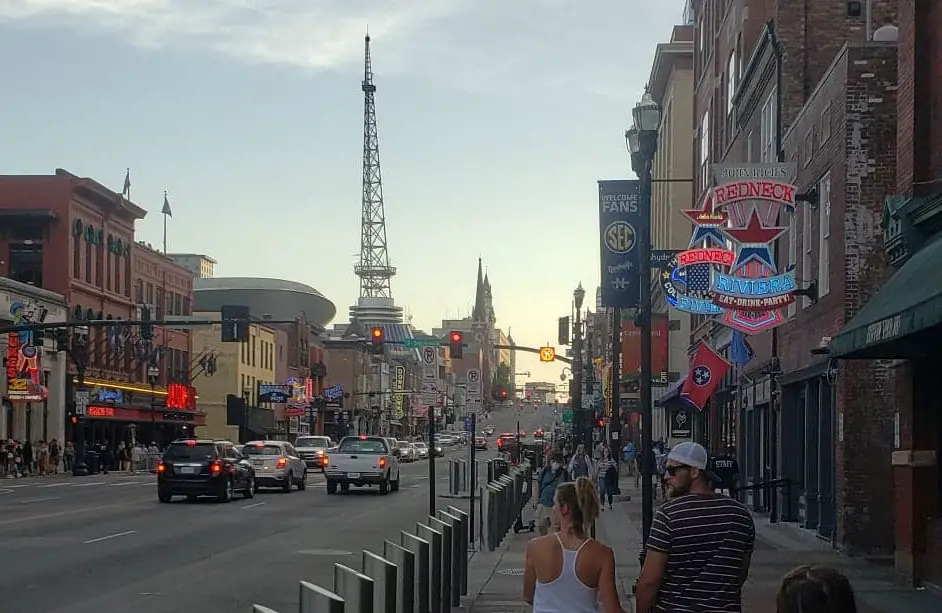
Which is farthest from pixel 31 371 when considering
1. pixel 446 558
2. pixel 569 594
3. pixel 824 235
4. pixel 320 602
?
pixel 569 594

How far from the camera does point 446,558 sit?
13.8 metres

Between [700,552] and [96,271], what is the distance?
67.4m

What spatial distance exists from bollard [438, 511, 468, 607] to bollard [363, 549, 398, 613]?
433 cm

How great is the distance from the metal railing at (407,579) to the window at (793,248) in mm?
12375

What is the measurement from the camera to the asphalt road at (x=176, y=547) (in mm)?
15578

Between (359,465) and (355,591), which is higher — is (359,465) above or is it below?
below

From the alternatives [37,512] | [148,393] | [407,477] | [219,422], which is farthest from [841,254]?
[219,422]

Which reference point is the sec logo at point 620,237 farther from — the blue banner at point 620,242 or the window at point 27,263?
the window at point 27,263

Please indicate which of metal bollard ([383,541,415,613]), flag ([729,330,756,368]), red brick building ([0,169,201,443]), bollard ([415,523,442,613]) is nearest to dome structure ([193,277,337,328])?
red brick building ([0,169,201,443])

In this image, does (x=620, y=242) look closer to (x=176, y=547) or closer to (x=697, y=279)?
(x=697, y=279)

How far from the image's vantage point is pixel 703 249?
24875mm

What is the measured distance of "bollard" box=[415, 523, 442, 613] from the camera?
40.9ft

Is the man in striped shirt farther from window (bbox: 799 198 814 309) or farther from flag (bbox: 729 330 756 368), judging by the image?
flag (bbox: 729 330 756 368)

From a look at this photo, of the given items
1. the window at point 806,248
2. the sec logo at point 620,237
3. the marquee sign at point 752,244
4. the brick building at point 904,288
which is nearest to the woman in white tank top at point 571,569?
the brick building at point 904,288
